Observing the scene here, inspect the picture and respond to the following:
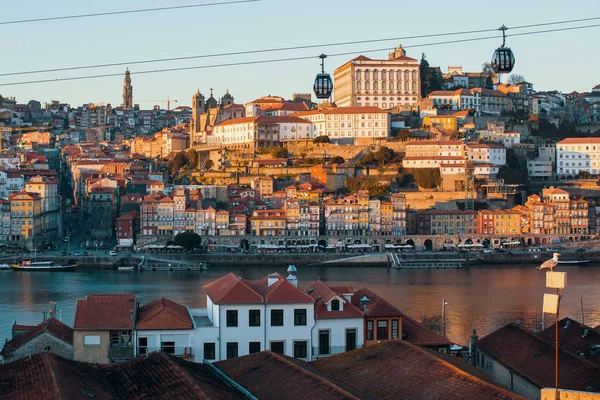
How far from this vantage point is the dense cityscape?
8.05 meters

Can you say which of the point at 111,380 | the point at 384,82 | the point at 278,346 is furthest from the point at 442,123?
the point at 111,380

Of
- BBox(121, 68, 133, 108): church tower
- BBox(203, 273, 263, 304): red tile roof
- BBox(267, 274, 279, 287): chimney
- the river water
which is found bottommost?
the river water

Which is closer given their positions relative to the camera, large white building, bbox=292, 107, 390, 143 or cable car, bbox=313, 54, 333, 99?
cable car, bbox=313, 54, 333, 99

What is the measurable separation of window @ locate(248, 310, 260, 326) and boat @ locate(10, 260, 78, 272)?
2275 centimetres

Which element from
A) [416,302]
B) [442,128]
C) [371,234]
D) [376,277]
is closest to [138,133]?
[442,128]

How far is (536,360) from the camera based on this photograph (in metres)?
8.91

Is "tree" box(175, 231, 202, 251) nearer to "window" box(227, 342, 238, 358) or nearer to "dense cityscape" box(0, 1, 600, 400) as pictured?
"dense cityscape" box(0, 1, 600, 400)

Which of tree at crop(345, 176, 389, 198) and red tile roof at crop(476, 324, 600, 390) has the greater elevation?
tree at crop(345, 176, 389, 198)

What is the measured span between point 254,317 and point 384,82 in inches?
1580

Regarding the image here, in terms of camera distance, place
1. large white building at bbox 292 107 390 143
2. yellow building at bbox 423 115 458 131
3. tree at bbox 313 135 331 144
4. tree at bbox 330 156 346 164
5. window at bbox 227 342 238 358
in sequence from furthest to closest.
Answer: yellow building at bbox 423 115 458 131 → tree at bbox 313 135 331 144 → large white building at bbox 292 107 390 143 → tree at bbox 330 156 346 164 → window at bbox 227 342 238 358

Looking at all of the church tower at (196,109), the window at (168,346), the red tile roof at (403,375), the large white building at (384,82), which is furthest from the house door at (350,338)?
the church tower at (196,109)

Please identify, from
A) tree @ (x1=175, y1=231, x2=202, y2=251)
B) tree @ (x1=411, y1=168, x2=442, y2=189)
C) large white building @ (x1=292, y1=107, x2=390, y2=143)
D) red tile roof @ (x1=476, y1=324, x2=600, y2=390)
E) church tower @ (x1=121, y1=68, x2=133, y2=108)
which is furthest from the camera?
church tower @ (x1=121, y1=68, x2=133, y2=108)

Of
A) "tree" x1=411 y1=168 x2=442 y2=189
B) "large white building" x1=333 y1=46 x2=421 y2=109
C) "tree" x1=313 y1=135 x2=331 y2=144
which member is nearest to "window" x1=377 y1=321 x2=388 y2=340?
"tree" x1=411 y1=168 x2=442 y2=189

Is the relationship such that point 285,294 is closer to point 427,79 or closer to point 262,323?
point 262,323
